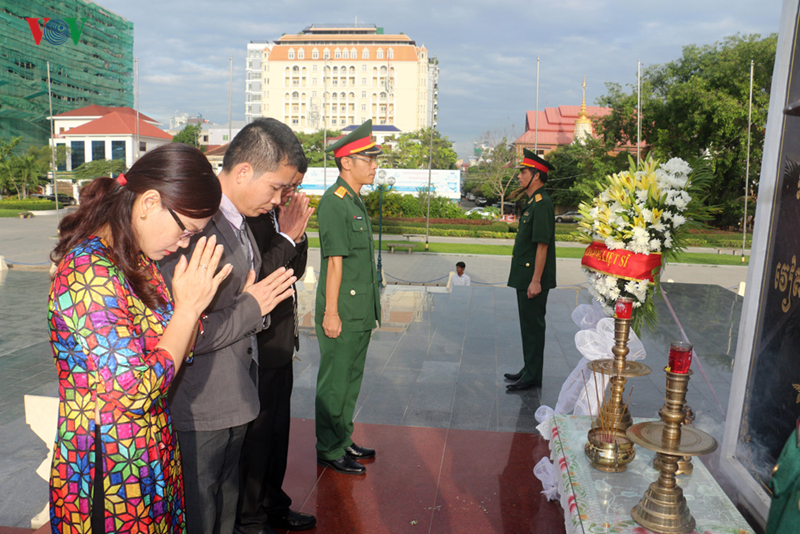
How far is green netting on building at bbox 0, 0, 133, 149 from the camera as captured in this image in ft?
163

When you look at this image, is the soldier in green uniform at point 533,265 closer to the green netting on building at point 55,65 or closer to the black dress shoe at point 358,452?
the black dress shoe at point 358,452

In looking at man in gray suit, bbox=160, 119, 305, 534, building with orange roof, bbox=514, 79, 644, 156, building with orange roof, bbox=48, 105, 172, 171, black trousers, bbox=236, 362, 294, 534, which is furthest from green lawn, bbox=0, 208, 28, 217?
building with orange roof, bbox=514, 79, 644, 156

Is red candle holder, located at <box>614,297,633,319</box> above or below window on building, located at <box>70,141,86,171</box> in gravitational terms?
below

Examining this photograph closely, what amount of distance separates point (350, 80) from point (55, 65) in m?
37.4

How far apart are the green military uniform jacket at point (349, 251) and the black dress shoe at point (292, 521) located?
94 cm

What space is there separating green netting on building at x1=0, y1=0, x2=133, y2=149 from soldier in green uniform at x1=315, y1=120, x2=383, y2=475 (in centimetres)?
5872

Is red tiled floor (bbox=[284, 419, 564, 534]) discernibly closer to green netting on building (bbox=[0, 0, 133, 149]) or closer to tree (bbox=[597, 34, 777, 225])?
tree (bbox=[597, 34, 777, 225])

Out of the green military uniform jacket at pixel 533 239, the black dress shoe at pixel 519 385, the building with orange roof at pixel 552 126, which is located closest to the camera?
the green military uniform jacket at pixel 533 239

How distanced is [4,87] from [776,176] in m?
63.8

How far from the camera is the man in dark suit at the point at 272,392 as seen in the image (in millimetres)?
2295

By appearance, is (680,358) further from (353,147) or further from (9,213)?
(9,213)

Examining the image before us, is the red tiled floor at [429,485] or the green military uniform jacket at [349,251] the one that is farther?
the green military uniform jacket at [349,251]

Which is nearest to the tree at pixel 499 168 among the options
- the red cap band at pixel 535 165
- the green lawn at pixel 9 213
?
the green lawn at pixel 9 213

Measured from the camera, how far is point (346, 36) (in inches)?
3327
